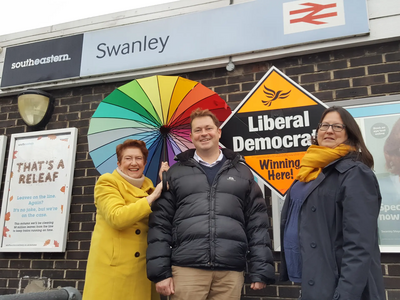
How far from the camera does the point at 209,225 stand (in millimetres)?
2322

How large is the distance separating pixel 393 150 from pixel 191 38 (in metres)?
2.41

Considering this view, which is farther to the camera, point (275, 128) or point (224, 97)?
point (224, 97)

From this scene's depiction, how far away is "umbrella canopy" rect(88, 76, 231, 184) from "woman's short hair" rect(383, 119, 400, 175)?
1.60 metres

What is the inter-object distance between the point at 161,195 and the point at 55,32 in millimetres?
3588

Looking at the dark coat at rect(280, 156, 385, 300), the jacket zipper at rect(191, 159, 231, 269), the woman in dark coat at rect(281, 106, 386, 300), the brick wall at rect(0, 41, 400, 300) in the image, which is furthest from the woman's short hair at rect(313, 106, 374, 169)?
the brick wall at rect(0, 41, 400, 300)

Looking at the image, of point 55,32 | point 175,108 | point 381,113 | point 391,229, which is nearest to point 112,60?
point 55,32

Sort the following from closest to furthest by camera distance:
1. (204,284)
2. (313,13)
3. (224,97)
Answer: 1. (204,284)
2. (313,13)
3. (224,97)

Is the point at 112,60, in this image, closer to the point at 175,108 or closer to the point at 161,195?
the point at 175,108

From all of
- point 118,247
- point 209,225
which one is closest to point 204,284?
point 209,225

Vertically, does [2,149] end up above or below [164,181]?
above

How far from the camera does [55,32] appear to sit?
511 centimetres

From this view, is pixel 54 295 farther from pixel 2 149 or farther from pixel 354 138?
pixel 2 149

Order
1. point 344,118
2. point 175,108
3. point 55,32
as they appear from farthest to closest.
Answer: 1. point 55,32
2. point 175,108
3. point 344,118

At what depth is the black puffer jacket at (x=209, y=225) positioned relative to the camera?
2.29 m
